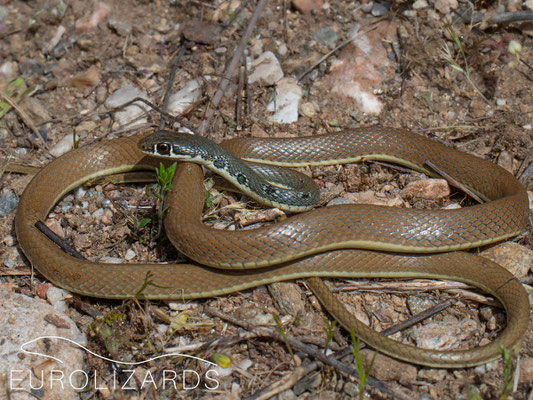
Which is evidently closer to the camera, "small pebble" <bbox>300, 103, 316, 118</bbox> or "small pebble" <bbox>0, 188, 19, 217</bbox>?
"small pebble" <bbox>0, 188, 19, 217</bbox>

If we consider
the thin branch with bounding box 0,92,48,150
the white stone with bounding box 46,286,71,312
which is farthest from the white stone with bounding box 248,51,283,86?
the white stone with bounding box 46,286,71,312

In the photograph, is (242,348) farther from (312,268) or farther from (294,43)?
(294,43)

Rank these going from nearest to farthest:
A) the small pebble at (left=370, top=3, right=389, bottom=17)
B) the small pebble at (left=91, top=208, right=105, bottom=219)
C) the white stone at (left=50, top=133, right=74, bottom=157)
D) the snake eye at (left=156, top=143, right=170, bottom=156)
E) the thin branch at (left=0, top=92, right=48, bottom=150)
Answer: the snake eye at (left=156, top=143, right=170, bottom=156) → the small pebble at (left=91, top=208, right=105, bottom=219) → the white stone at (left=50, top=133, right=74, bottom=157) → the thin branch at (left=0, top=92, right=48, bottom=150) → the small pebble at (left=370, top=3, right=389, bottom=17)

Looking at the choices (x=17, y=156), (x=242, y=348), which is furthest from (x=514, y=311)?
(x=17, y=156)

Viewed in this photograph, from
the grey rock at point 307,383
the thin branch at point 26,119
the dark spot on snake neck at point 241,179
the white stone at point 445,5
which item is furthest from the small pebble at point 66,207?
the white stone at point 445,5

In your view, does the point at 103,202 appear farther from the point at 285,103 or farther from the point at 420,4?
the point at 420,4

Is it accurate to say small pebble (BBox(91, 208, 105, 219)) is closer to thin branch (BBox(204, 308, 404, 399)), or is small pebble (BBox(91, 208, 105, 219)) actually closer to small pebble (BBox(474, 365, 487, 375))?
thin branch (BBox(204, 308, 404, 399))

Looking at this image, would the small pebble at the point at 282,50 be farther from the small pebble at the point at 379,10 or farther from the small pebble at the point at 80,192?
the small pebble at the point at 80,192
